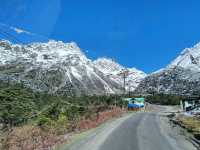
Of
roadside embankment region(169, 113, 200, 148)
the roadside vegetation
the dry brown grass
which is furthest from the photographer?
the dry brown grass

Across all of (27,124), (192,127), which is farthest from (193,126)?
(27,124)

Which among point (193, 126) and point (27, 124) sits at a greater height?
point (27, 124)

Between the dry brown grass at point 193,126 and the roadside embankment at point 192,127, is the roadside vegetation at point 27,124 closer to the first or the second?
the roadside embankment at point 192,127

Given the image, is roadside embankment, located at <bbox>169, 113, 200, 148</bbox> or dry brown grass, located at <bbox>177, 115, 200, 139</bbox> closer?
roadside embankment, located at <bbox>169, 113, 200, 148</bbox>

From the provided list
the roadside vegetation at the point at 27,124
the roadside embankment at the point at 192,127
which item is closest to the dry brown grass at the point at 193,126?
the roadside embankment at the point at 192,127

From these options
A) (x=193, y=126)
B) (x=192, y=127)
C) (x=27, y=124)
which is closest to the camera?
(x=27, y=124)

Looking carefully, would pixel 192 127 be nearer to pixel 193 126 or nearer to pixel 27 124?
pixel 193 126

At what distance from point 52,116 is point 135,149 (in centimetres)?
1460

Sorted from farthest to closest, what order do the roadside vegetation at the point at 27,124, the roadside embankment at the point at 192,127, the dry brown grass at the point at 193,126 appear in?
1. the dry brown grass at the point at 193,126
2. the roadside embankment at the point at 192,127
3. the roadside vegetation at the point at 27,124

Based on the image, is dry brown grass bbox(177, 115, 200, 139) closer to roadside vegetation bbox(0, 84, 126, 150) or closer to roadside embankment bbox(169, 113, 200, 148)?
roadside embankment bbox(169, 113, 200, 148)

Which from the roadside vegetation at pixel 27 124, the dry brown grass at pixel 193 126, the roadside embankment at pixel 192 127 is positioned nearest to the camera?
the roadside vegetation at pixel 27 124

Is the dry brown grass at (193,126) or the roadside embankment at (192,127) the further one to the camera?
the dry brown grass at (193,126)

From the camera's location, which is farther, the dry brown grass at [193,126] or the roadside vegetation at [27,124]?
the dry brown grass at [193,126]

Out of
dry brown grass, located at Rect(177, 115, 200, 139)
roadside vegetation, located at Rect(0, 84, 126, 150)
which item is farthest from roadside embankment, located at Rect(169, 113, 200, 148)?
roadside vegetation, located at Rect(0, 84, 126, 150)
